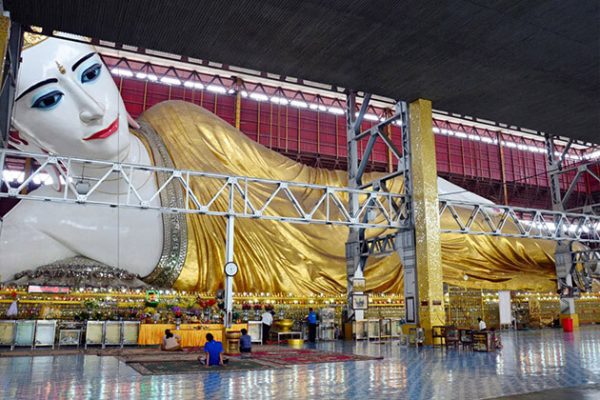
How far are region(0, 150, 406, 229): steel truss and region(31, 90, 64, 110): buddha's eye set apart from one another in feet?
4.01

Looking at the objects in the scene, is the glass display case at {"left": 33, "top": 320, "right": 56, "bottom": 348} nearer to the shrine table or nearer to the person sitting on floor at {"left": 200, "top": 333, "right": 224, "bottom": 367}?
the shrine table

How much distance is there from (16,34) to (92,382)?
5.65 meters

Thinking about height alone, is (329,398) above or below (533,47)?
below

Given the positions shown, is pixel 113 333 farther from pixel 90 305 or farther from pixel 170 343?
pixel 170 343

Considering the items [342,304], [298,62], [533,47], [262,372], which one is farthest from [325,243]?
[262,372]

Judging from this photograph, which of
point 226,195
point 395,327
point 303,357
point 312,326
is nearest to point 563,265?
point 395,327

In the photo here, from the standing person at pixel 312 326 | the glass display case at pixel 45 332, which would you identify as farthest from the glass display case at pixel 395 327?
the glass display case at pixel 45 332

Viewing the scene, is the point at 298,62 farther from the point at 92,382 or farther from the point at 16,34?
the point at 92,382

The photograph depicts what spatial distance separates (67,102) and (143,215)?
2917 millimetres

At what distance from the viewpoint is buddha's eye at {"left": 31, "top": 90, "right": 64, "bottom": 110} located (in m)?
10.9

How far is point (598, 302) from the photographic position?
746 inches

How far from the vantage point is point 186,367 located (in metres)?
6.59

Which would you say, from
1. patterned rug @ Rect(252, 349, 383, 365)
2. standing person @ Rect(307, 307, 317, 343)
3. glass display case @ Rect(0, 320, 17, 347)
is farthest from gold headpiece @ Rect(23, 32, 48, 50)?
standing person @ Rect(307, 307, 317, 343)

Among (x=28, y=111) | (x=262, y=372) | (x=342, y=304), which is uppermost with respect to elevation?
(x=28, y=111)
